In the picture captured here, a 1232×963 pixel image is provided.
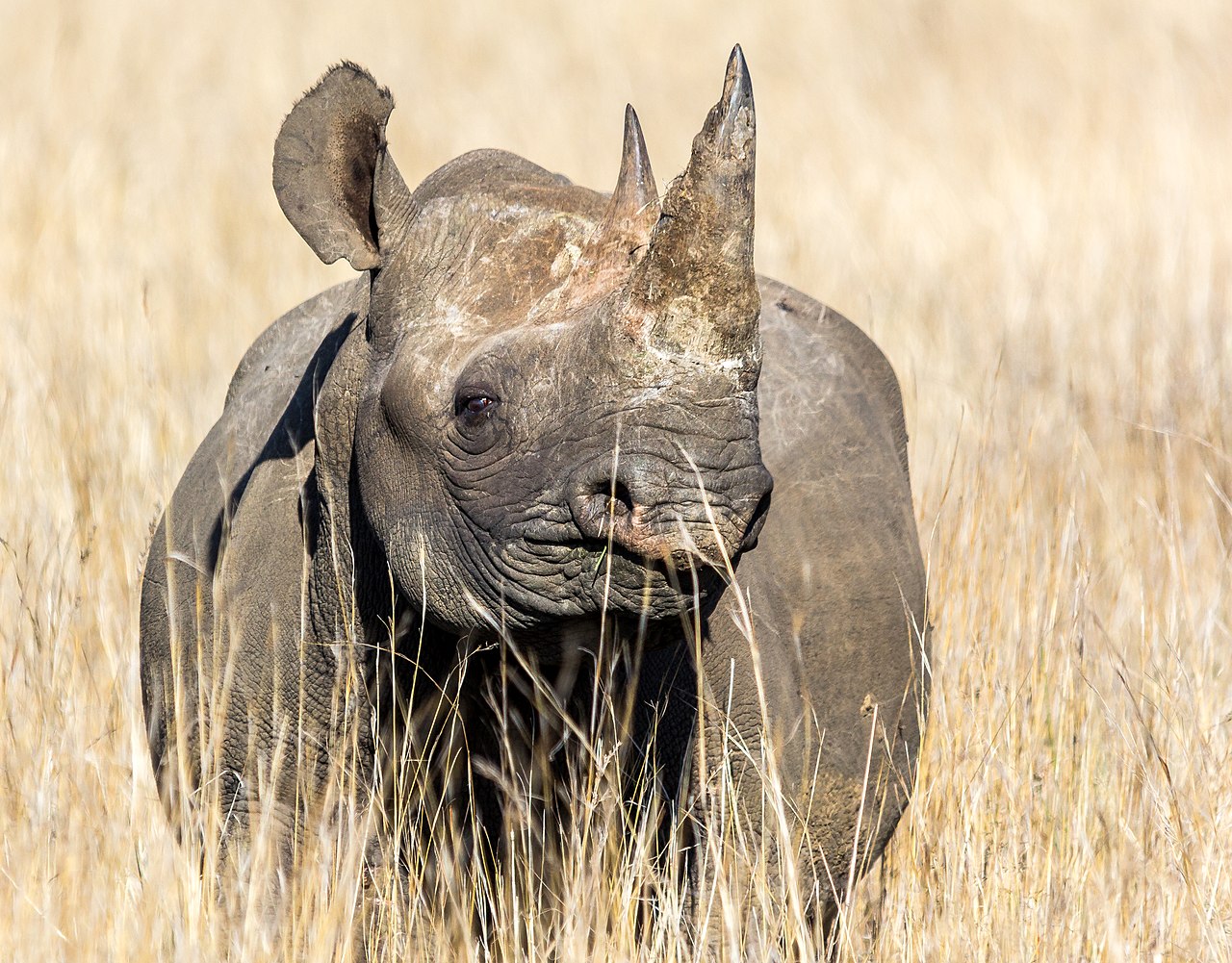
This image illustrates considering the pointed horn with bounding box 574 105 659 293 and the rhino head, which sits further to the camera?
the pointed horn with bounding box 574 105 659 293

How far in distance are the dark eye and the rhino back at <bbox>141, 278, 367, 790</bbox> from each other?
2.01ft

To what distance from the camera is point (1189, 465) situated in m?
7.26

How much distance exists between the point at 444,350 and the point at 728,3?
12.2 meters

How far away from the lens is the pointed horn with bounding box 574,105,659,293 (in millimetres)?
3084

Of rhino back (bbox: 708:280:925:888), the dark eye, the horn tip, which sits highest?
the horn tip

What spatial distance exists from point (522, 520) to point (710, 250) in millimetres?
555

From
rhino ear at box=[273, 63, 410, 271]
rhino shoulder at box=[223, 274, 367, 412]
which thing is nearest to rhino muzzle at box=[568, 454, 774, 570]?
rhino ear at box=[273, 63, 410, 271]

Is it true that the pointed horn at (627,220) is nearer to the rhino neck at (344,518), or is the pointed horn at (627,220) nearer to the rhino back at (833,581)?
the rhino neck at (344,518)

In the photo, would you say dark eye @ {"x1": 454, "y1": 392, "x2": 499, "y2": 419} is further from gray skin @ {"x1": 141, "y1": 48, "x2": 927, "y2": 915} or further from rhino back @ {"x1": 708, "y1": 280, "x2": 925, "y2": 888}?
rhino back @ {"x1": 708, "y1": 280, "x2": 925, "y2": 888}

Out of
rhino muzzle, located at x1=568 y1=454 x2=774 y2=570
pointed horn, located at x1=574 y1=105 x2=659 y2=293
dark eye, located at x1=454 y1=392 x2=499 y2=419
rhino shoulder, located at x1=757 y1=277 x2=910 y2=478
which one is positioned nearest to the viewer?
rhino muzzle, located at x1=568 y1=454 x2=774 y2=570

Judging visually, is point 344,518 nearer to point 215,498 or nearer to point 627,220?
point 215,498

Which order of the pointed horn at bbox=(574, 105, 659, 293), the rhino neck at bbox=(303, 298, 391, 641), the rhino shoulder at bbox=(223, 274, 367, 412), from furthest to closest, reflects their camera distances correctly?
1. the rhino shoulder at bbox=(223, 274, 367, 412)
2. the rhino neck at bbox=(303, 298, 391, 641)
3. the pointed horn at bbox=(574, 105, 659, 293)

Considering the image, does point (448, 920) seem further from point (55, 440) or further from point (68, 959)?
point (55, 440)

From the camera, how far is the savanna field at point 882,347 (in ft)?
11.3
